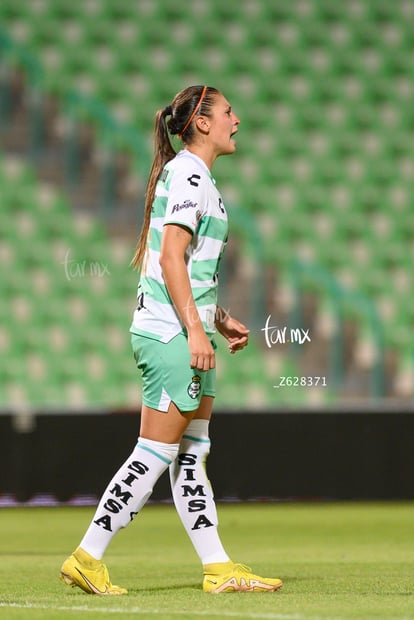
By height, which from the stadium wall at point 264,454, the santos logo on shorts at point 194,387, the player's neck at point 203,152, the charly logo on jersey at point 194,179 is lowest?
the stadium wall at point 264,454

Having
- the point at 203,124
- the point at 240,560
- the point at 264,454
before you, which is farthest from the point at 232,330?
the point at 264,454

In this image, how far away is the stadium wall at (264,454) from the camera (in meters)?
9.20

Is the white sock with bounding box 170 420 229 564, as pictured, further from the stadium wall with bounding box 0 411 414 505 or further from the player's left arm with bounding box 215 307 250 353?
the stadium wall with bounding box 0 411 414 505

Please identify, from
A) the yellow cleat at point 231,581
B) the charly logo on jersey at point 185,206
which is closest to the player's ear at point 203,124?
the charly logo on jersey at point 185,206

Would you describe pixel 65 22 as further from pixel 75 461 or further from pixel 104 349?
pixel 75 461

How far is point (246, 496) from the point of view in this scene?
9.30 meters

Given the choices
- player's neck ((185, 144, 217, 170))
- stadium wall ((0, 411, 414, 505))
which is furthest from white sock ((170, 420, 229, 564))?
stadium wall ((0, 411, 414, 505))

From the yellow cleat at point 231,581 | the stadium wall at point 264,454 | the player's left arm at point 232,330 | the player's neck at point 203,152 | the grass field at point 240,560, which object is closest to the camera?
the grass field at point 240,560

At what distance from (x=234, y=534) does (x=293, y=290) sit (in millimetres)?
3406

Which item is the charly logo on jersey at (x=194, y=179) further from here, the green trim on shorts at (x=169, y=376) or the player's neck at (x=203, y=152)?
the green trim on shorts at (x=169, y=376)

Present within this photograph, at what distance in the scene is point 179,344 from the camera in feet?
13.3

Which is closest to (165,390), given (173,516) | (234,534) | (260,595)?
(260,595)

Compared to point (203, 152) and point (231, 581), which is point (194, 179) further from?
point (231, 581)

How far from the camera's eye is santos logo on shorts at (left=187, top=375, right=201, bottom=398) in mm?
4027
